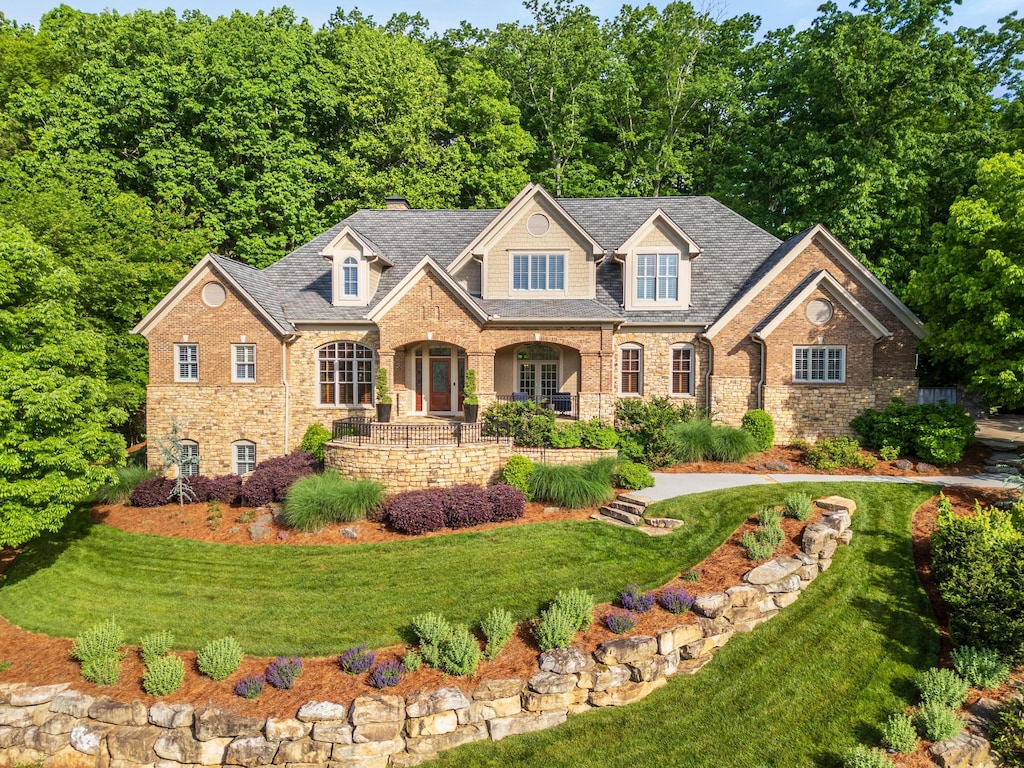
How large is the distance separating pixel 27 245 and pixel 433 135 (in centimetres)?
2648

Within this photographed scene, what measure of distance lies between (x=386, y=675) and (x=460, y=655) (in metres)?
1.26

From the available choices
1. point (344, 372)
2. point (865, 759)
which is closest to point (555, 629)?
point (865, 759)

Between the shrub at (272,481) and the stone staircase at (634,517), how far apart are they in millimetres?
9286

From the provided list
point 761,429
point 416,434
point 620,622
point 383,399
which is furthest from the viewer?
point 761,429

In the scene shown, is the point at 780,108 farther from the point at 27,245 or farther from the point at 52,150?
the point at 52,150

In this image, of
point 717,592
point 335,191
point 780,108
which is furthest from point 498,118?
point 717,592

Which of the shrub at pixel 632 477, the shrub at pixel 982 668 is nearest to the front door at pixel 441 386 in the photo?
the shrub at pixel 632 477

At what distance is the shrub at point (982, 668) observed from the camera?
26.6 feet

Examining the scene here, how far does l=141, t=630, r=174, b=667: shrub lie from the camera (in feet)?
31.0

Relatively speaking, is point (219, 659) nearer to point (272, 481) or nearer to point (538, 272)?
point (272, 481)

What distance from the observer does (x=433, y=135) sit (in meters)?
34.3

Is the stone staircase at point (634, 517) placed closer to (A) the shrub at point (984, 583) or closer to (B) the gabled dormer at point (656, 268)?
(A) the shrub at point (984, 583)

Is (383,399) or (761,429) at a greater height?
(383,399)

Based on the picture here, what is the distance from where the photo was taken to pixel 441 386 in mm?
20844
